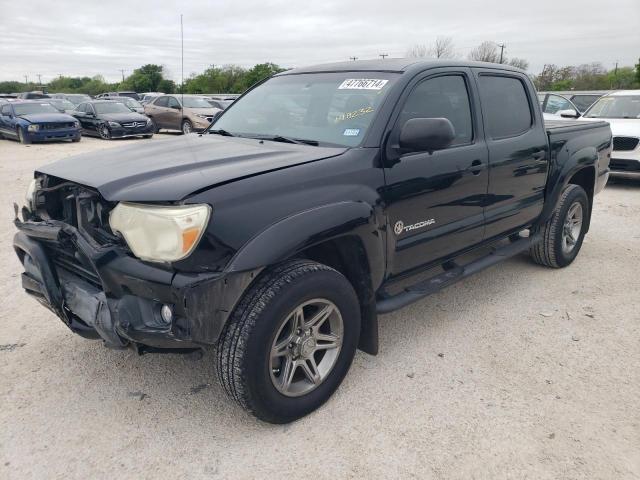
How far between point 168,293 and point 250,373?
0.54 metres

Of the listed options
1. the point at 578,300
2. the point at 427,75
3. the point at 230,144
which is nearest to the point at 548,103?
the point at 578,300

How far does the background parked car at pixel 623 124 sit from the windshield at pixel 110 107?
15363 mm

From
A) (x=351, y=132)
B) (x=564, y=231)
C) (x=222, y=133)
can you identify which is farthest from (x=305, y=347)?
(x=564, y=231)

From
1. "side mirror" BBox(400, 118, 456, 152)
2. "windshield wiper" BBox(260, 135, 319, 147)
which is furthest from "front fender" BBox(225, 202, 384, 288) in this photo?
"windshield wiper" BBox(260, 135, 319, 147)

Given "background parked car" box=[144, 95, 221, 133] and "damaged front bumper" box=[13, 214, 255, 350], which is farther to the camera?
"background parked car" box=[144, 95, 221, 133]

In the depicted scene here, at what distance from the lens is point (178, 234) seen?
217 cm

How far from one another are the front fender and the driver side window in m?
0.77

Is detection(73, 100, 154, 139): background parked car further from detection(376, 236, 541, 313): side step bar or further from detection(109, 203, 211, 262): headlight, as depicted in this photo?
detection(109, 203, 211, 262): headlight

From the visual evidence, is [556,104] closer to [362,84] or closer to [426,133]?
[362,84]

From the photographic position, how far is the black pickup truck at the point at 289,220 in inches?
88.2

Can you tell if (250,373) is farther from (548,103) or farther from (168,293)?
(548,103)

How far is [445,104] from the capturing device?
3.45 meters

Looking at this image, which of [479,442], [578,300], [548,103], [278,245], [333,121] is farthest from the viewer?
[548,103]

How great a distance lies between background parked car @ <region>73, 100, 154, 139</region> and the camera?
17375 millimetres
